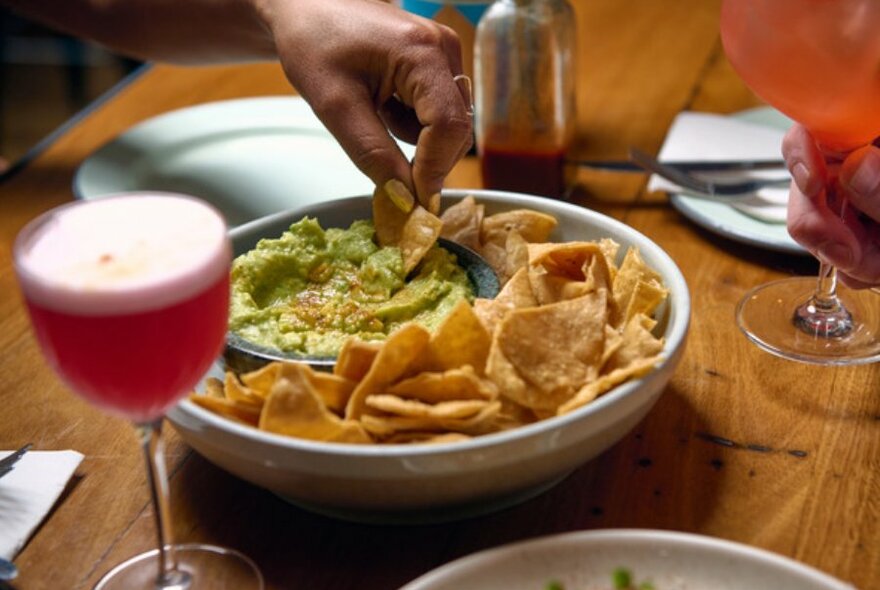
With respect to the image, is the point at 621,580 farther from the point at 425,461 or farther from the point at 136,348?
the point at 136,348

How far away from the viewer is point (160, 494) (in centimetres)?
91

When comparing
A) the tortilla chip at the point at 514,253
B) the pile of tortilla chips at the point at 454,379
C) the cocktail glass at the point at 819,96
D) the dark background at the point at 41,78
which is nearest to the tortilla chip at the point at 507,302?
the pile of tortilla chips at the point at 454,379

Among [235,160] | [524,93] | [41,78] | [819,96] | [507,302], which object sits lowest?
[41,78]

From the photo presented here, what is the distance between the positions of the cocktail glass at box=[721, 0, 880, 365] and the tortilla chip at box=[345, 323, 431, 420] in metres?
0.48

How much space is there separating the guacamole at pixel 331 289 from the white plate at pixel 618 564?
1.18 feet

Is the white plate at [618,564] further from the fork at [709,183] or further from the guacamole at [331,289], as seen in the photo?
the fork at [709,183]

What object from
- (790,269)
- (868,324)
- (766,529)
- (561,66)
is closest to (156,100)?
(561,66)

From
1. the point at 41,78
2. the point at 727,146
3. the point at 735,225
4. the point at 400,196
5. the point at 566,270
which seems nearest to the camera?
the point at 566,270

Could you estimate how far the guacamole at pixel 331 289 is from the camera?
3.97 feet

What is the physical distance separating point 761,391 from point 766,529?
26 cm

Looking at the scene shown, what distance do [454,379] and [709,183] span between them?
846 millimetres

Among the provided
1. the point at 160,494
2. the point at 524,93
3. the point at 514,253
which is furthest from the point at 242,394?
the point at 524,93

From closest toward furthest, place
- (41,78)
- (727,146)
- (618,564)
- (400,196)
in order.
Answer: (618,564), (400,196), (727,146), (41,78)

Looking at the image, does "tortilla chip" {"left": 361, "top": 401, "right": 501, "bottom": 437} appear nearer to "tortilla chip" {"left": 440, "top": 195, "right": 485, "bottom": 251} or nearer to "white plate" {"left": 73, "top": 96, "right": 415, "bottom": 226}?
"tortilla chip" {"left": 440, "top": 195, "right": 485, "bottom": 251}
